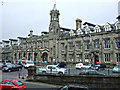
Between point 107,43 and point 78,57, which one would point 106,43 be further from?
point 78,57

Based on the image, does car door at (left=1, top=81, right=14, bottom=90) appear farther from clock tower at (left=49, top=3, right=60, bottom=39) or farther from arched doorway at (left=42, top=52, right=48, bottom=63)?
arched doorway at (left=42, top=52, right=48, bottom=63)

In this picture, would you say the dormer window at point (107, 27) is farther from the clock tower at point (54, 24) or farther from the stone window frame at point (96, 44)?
the clock tower at point (54, 24)

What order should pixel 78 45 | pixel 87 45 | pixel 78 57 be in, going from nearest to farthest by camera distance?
pixel 87 45 < pixel 78 57 < pixel 78 45

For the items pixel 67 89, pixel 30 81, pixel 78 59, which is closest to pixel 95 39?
pixel 78 59

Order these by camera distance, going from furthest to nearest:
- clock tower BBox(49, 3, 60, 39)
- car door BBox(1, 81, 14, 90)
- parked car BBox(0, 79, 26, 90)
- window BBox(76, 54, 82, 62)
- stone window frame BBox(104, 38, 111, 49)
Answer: clock tower BBox(49, 3, 60, 39) → window BBox(76, 54, 82, 62) → stone window frame BBox(104, 38, 111, 49) → car door BBox(1, 81, 14, 90) → parked car BBox(0, 79, 26, 90)

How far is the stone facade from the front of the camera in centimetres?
4019

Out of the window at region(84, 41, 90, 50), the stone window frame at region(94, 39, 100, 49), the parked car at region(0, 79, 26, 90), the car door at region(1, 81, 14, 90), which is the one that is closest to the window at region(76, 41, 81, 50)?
the window at region(84, 41, 90, 50)

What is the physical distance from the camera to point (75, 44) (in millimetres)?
48656

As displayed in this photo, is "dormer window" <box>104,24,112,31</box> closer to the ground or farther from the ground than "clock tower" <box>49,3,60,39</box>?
closer to the ground

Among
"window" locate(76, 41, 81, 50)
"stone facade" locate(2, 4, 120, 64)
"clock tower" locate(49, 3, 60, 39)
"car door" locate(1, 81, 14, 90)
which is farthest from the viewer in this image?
"clock tower" locate(49, 3, 60, 39)

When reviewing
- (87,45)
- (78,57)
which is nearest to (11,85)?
(87,45)

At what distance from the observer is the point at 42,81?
2386 cm

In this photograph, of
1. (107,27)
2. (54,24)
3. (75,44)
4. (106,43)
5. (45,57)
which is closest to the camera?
(107,27)

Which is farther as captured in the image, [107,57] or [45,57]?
[45,57]
